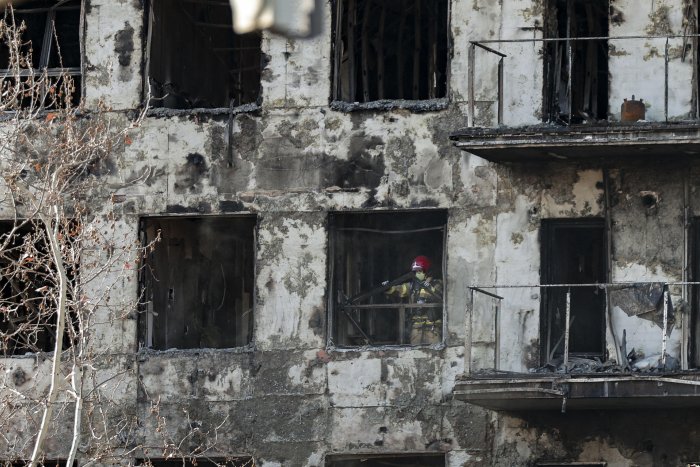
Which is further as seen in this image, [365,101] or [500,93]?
[365,101]

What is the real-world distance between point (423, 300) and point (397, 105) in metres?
2.38

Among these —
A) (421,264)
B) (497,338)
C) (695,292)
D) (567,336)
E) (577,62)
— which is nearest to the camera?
(567,336)

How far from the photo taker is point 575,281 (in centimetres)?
→ 2102

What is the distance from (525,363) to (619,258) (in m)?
1.63

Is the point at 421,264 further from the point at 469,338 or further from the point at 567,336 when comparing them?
the point at 567,336

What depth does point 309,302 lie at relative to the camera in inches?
836

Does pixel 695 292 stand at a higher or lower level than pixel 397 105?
lower

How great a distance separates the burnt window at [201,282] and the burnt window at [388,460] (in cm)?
267

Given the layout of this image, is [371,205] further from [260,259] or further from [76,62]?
[76,62]

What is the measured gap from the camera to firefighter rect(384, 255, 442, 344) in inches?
842

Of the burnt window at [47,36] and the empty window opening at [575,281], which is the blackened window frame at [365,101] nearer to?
the empty window opening at [575,281]

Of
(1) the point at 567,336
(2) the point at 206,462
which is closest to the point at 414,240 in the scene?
(1) the point at 567,336

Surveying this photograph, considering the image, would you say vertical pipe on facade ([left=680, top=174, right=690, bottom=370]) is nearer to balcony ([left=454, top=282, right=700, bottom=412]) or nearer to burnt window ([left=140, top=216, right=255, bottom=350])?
balcony ([left=454, top=282, right=700, bottom=412])

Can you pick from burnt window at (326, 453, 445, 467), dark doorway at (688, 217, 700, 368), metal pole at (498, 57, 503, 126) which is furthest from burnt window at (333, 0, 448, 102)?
burnt window at (326, 453, 445, 467)
